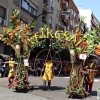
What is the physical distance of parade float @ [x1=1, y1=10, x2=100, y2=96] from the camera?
33.7ft

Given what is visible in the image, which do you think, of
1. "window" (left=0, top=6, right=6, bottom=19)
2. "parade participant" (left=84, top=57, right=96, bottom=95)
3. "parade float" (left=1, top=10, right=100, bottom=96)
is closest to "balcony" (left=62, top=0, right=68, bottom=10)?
"window" (left=0, top=6, right=6, bottom=19)

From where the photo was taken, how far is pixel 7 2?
24891 mm

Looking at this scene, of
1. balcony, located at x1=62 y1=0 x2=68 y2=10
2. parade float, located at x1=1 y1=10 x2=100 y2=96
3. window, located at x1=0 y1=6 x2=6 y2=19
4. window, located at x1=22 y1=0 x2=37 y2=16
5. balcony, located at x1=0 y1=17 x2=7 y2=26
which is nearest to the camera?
parade float, located at x1=1 y1=10 x2=100 y2=96

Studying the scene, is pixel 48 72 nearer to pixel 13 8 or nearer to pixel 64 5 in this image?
pixel 13 8

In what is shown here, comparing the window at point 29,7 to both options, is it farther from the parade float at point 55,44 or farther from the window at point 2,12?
the parade float at point 55,44

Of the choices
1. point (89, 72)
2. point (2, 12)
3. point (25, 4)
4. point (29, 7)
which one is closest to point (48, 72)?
point (89, 72)

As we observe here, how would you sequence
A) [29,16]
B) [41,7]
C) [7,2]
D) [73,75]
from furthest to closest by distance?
[41,7]
[29,16]
[7,2]
[73,75]

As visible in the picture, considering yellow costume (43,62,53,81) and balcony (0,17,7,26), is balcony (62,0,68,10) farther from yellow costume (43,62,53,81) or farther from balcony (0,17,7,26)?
yellow costume (43,62,53,81)

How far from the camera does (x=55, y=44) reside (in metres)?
11.7

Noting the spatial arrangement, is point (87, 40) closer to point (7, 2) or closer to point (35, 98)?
point (35, 98)

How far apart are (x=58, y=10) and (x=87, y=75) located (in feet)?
119

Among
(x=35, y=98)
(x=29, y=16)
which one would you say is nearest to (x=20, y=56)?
(x=35, y=98)

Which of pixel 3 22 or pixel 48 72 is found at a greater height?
pixel 3 22

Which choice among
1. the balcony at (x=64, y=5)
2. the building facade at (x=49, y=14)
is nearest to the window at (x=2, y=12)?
the building facade at (x=49, y=14)
